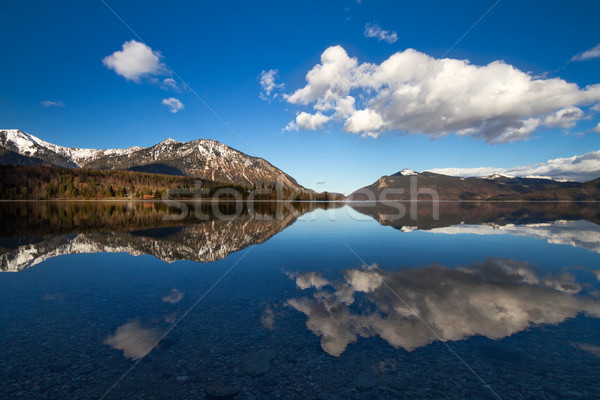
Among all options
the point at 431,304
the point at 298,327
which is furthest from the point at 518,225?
the point at 298,327

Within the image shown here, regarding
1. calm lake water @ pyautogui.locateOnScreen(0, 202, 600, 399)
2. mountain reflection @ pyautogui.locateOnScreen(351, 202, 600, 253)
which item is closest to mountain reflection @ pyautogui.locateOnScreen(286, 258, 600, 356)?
A: calm lake water @ pyautogui.locateOnScreen(0, 202, 600, 399)

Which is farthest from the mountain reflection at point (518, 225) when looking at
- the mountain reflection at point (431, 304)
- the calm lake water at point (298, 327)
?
the mountain reflection at point (431, 304)

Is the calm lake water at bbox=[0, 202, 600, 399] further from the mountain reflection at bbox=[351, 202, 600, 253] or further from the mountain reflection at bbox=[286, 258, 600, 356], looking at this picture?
the mountain reflection at bbox=[351, 202, 600, 253]

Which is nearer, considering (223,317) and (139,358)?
(139,358)

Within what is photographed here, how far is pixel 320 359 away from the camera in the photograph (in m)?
7.49

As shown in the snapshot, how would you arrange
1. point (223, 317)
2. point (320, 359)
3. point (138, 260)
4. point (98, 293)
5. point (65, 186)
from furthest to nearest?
1. point (65, 186)
2. point (138, 260)
3. point (98, 293)
4. point (223, 317)
5. point (320, 359)

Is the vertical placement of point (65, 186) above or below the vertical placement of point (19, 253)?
above

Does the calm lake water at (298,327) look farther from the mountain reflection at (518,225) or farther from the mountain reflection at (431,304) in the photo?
the mountain reflection at (518,225)

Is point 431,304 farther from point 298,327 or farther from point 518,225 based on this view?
point 518,225

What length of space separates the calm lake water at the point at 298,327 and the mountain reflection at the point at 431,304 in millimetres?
77

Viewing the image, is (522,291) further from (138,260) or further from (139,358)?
(138,260)

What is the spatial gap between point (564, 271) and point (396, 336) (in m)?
15.1

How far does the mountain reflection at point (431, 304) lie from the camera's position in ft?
29.9

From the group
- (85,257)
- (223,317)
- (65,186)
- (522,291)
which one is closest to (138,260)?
(85,257)
